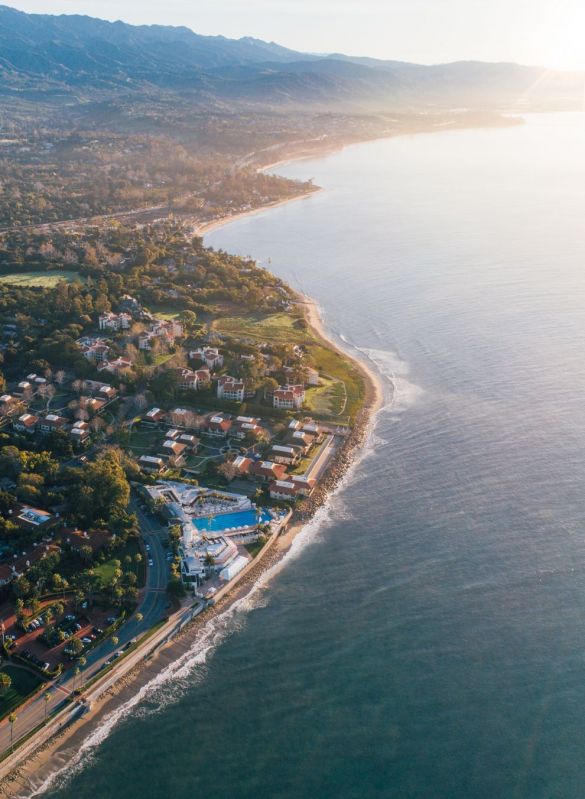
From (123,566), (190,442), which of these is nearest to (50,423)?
(190,442)

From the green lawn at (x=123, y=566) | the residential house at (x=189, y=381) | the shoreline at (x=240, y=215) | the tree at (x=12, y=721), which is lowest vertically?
the tree at (x=12, y=721)

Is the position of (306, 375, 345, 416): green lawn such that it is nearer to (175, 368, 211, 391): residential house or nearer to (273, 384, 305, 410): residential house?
(273, 384, 305, 410): residential house

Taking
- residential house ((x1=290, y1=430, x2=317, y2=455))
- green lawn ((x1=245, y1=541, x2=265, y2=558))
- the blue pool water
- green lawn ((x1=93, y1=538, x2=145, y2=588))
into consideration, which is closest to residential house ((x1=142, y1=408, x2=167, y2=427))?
residential house ((x1=290, y1=430, x2=317, y2=455))

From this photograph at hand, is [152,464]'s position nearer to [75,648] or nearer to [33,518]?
[33,518]

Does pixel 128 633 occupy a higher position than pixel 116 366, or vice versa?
pixel 116 366

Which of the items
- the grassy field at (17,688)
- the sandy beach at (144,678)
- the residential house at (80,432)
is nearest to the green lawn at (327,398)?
the sandy beach at (144,678)

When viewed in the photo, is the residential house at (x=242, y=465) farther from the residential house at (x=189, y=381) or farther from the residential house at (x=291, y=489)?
the residential house at (x=189, y=381)
